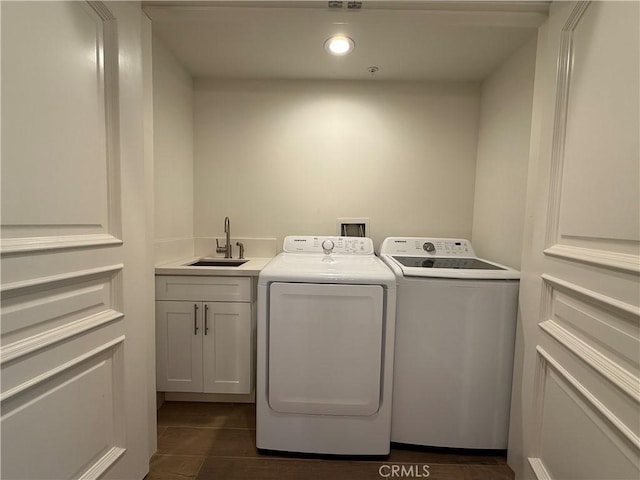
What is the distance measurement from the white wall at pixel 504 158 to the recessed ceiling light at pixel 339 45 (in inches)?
39.0


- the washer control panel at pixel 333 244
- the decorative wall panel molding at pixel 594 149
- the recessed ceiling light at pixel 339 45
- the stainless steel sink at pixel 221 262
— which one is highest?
the recessed ceiling light at pixel 339 45

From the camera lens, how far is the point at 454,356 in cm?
133

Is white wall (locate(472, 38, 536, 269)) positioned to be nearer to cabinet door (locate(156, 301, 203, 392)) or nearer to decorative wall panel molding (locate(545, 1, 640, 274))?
decorative wall panel molding (locate(545, 1, 640, 274))

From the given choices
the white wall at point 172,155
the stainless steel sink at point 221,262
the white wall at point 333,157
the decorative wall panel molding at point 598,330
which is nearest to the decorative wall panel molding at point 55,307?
the white wall at point 172,155

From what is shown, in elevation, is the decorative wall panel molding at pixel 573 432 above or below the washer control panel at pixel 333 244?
below

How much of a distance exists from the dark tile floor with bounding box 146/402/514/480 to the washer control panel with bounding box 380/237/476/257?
1.12 meters

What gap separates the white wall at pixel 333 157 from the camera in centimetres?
210

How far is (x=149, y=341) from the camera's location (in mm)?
1281

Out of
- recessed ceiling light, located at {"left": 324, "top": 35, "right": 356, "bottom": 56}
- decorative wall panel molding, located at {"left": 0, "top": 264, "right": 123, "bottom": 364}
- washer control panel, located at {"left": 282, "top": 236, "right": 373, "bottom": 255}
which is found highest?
recessed ceiling light, located at {"left": 324, "top": 35, "right": 356, "bottom": 56}

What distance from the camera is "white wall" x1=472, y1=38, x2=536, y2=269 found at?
1.58 metres

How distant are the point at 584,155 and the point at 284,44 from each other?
157 centimetres

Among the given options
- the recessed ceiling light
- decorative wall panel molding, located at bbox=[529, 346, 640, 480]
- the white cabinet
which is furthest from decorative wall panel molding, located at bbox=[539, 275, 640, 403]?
the recessed ceiling light

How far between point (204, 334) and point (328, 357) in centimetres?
80

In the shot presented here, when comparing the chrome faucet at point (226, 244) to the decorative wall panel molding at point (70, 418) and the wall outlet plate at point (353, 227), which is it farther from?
→ the decorative wall panel molding at point (70, 418)
